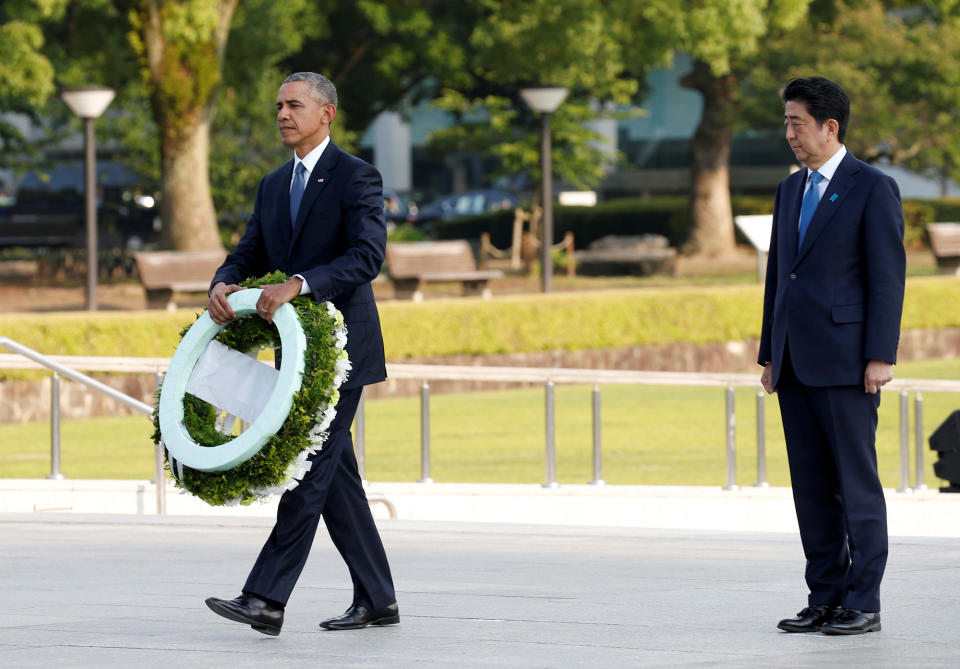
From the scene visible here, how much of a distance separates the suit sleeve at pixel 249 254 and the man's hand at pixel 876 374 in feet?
6.58

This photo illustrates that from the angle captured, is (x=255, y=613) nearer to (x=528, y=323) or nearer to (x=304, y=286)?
(x=304, y=286)

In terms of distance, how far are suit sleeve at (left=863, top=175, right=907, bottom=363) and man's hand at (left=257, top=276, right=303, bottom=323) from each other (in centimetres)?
178

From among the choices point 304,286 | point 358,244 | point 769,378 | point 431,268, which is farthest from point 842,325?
point 431,268

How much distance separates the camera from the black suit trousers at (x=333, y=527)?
18.8 ft

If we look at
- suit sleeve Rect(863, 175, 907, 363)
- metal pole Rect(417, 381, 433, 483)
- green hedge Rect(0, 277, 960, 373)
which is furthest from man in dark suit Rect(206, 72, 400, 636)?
green hedge Rect(0, 277, 960, 373)

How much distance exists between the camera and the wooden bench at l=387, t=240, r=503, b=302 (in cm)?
2398

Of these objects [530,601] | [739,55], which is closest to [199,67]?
[739,55]

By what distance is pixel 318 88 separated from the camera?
5.89 meters

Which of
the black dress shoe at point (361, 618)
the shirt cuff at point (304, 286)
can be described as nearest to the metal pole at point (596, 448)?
the black dress shoe at point (361, 618)

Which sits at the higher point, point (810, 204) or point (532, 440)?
point (810, 204)

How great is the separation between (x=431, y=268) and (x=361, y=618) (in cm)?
1882

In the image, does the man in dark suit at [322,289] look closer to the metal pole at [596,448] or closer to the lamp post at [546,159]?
the metal pole at [596,448]

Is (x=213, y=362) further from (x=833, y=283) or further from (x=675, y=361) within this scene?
(x=675, y=361)

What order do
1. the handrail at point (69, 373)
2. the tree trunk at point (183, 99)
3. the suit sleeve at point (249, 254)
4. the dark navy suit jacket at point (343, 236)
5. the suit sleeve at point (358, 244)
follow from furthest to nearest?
the tree trunk at point (183, 99) < the handrail at point (69, 373) < the suit sleeve at point (249, 254) < the dark navy suit jacket at point (343, 236) < the suit sleeve at point (358, 244)
